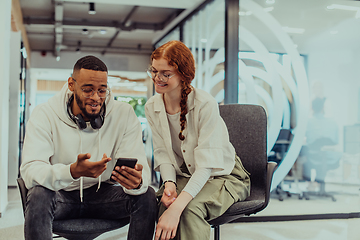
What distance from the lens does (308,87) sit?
339cm

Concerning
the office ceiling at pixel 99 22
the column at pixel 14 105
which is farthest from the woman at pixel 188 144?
the column at pixel 14 105

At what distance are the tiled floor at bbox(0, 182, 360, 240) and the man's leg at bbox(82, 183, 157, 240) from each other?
121 centimetres

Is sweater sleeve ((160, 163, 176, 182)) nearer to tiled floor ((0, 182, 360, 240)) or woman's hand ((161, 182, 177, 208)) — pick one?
woman's hand ((161, 182, 177, 208))

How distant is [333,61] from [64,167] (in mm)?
2870

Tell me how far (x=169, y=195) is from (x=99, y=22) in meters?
5.61

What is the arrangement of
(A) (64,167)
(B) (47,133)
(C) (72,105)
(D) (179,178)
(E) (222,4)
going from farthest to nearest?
(E) (222,4) → (D) (179,178) → (C) (72,105) → (B) (47,133) → (A) (64,167)

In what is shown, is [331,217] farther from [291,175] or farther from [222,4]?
[222,4]

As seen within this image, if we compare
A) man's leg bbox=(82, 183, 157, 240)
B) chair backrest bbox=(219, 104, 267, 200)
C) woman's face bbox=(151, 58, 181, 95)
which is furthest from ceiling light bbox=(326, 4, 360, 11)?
man's leg bbox=(82, 183, 157, 240)

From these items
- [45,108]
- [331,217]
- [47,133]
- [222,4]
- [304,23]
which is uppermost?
[222,4]

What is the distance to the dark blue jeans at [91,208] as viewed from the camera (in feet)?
4.34

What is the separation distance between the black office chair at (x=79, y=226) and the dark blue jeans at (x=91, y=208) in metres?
0.04

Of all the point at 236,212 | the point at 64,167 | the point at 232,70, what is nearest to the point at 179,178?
the point at 236,212

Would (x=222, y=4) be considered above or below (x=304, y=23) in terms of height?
above

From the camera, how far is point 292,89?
338 centimetres
